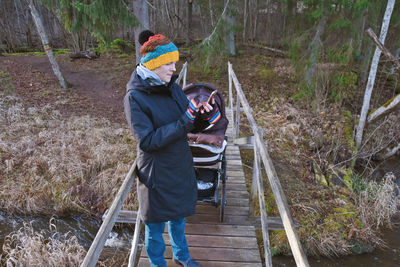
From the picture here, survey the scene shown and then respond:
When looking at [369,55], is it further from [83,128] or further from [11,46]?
[11,46]

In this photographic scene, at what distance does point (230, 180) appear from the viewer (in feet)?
13.7

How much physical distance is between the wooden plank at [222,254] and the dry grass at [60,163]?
2.52m

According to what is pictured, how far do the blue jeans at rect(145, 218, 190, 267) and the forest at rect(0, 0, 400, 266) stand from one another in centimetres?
202

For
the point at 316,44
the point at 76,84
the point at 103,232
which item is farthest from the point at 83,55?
the point at 103,232

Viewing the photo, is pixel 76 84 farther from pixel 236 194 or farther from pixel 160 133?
pixel 160 133

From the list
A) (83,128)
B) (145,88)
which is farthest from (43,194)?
(145,88)

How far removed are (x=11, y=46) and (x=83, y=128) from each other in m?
11.0

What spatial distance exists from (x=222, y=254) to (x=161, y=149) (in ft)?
4.96

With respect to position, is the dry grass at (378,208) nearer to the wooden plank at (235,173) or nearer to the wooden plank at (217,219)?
the wooden plank at (235,173)

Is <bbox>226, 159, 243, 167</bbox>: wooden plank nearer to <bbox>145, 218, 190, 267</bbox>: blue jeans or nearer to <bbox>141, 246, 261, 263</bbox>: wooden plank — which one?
<bbox>141, 246, 261, 263</bbox>: wooden plank

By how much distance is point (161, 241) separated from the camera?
2188 millimetres

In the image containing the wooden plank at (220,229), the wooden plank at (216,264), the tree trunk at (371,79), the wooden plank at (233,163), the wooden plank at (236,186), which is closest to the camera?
the wooden plank at (216,264)

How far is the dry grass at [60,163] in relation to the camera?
5.03 meters

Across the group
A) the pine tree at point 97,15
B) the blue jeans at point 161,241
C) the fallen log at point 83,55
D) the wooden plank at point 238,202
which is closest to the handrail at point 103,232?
the blue jeans at point 161,241
